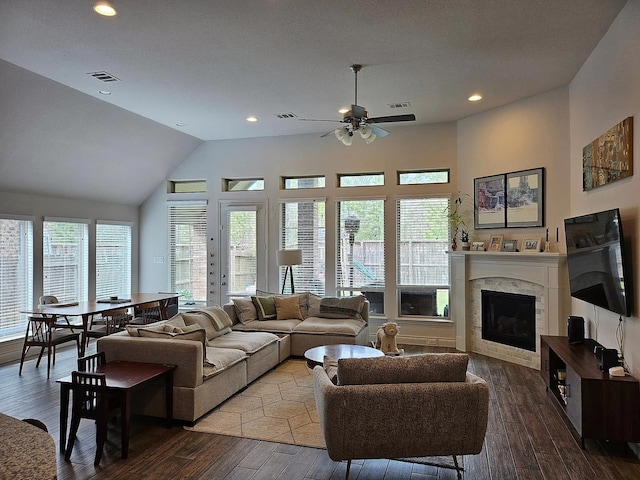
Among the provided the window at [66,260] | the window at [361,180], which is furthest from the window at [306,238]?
the window at [66,260]

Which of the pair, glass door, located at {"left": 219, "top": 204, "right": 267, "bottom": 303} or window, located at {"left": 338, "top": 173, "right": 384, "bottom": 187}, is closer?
window, located at {"left": 338, "top": 173, "right": 384, "bottom": 187}

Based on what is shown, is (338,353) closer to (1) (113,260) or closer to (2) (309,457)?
(2) (309,457)

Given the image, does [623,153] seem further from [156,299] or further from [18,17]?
[156,299]

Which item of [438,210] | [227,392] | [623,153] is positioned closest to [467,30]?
[623,153]

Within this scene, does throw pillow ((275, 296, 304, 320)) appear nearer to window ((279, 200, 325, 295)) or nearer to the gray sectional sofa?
the gray sectional sofa

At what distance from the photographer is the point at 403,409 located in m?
2.82

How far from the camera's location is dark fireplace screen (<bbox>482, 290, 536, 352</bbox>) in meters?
5.84

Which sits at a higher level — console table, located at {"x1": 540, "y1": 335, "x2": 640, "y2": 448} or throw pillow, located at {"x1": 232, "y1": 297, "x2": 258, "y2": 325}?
throw pillow, located at {"x1": 232, "y1": 297, "x2": 258, "y2": 325}

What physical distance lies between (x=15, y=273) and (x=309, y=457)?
17.7ft

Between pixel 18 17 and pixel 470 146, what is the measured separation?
5672 millimetres

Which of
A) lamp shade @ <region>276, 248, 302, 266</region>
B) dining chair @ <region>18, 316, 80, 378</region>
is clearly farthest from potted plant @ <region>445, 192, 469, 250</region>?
dining chair @ <region>18, 316, 80, 378</region>

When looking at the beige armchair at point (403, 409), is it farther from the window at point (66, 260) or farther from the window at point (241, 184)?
the window at point (66, 260)

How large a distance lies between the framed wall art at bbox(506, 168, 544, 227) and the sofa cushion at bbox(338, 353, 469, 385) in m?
3.56

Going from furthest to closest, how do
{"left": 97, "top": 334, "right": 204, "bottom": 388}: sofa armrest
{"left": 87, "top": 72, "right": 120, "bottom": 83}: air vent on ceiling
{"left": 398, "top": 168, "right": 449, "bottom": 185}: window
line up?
{"left": 398, "top": 168, "right": 449, "bottom": 185}: window → {"left": 87, "top": 72, "right": 120, "bottom": 83}: air vent on ceiling → {"left": 97, "top": 334, "right": 204, "bottom": 388}: sofa armrest
